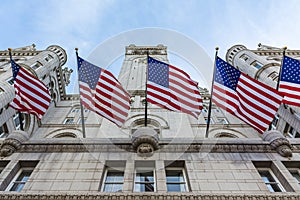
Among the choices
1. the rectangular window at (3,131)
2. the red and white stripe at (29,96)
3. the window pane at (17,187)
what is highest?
the rectangular window at (3,131)

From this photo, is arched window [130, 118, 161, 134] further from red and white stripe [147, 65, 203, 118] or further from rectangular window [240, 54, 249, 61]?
rectangular window [240, 54, 249, 61]

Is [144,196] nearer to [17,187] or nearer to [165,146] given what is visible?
[165,146]

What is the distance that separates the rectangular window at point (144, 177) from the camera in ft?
33.9

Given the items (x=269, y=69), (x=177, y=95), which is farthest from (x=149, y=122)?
(x=269, y=69)

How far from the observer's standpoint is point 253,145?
41.4ft

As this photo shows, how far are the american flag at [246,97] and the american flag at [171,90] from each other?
4.19ft

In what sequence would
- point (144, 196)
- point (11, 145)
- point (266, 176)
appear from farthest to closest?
point (11, 145), point (266, 176), point (144, 196)

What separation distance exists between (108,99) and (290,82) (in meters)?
10.1

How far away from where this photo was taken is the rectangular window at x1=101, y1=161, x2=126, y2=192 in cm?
1046

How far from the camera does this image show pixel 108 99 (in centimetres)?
1286

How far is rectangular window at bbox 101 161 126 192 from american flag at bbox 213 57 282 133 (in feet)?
20.5

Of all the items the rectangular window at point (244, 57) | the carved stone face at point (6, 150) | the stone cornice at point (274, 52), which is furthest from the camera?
the stone cornice at point (274, 52)

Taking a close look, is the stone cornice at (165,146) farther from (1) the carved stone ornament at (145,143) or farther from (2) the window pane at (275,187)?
(2) the window pane at (275,187)

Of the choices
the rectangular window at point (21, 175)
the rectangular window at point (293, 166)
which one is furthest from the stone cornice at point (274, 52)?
the rectangular window at point (21, 175)
